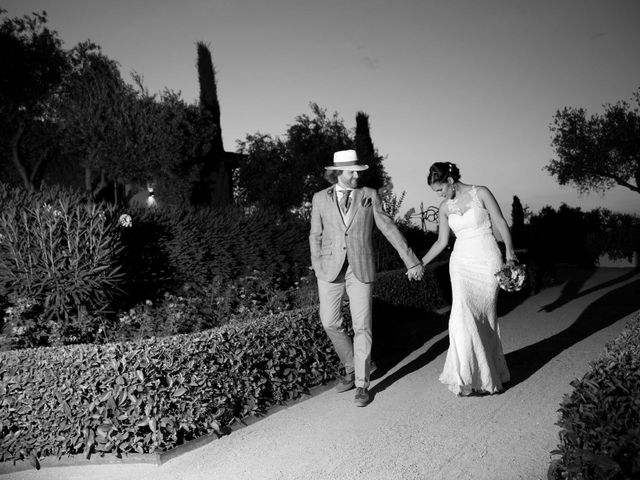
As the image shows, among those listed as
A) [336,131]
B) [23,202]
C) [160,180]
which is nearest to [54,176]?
[160,180]

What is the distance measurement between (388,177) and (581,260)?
10.8m

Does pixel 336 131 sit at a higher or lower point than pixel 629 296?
higher

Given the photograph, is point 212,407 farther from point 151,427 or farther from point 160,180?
point 160,180

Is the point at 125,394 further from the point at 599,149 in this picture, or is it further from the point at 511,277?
the point at 599,149

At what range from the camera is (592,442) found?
255 centimetres

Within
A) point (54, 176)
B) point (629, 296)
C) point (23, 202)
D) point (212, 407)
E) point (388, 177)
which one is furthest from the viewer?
point (388, 177)

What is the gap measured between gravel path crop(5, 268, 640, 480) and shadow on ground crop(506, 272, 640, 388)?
0.05 metres

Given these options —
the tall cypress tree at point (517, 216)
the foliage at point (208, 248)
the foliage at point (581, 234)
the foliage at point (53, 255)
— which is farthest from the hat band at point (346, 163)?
the tall cypress tree at point (517, 216)

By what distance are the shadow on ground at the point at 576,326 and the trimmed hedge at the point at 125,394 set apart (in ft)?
8.40

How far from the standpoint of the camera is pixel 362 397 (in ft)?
16.8

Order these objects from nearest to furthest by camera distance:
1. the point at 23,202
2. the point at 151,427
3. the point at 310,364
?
the point at 151,427 → the point at 310,364 → the point at 23,202

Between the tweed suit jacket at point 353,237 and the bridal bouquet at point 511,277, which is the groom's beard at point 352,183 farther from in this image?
the bridal bouquet at point 511,277

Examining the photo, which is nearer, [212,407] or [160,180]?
[212,407]

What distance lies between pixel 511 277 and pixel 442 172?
1148 millimetres
